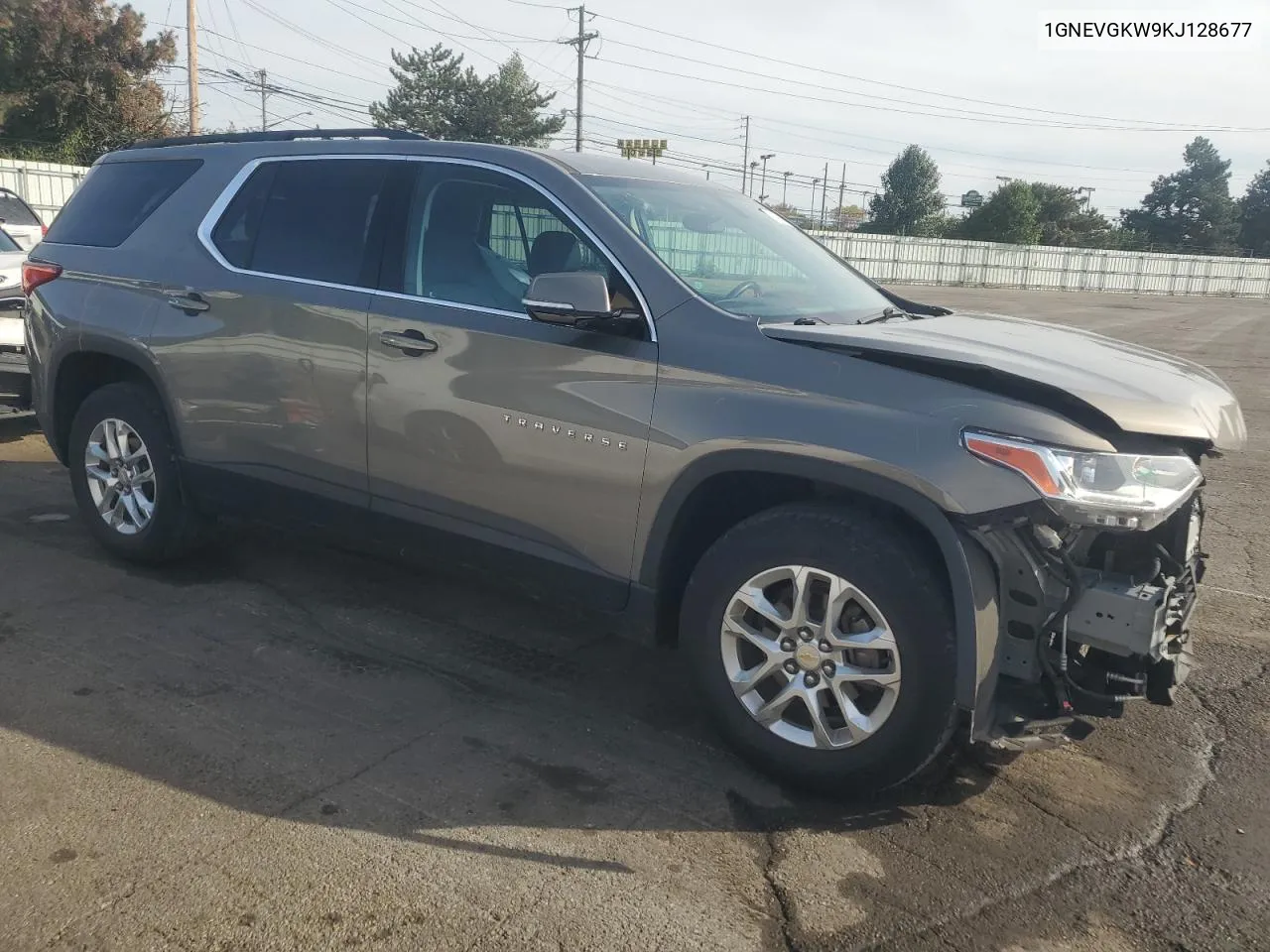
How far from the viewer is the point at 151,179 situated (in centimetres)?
503

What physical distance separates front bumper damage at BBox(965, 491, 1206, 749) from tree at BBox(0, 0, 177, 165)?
1437 inches

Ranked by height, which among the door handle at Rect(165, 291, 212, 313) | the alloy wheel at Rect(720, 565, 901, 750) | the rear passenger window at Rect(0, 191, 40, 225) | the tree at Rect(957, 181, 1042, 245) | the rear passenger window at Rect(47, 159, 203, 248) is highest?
the tree at Rect(957, 181, 1042, 245)

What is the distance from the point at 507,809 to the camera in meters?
3.16

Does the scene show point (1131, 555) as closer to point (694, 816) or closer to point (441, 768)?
point (694, 816)

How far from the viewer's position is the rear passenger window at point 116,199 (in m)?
4.96

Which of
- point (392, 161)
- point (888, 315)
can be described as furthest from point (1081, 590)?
point (392, 161)

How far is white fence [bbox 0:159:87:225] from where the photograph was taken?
23.3 meters

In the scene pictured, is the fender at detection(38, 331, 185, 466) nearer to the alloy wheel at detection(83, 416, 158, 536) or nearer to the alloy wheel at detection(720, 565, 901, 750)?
the alloy wheel at detection(83, 416, 158, 536)

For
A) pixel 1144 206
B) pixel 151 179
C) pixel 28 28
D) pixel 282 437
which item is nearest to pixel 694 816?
pixel 282 437

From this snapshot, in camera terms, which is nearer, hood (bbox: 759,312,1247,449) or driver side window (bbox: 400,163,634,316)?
hood (bbox: 759,312,1247,449)

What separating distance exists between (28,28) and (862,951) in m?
39.8

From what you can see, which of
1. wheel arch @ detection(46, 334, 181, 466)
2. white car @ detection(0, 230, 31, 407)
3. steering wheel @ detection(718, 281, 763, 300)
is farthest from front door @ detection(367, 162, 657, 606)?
white car @ detection(0, 230, 31, 407)

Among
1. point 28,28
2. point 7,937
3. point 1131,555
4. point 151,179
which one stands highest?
point 28,28

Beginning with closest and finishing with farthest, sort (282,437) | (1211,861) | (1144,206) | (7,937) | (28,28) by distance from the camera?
1. (7,937)
2. (1211,861)
3. (282,437)
4. (28,28)
5. (1144,206)
